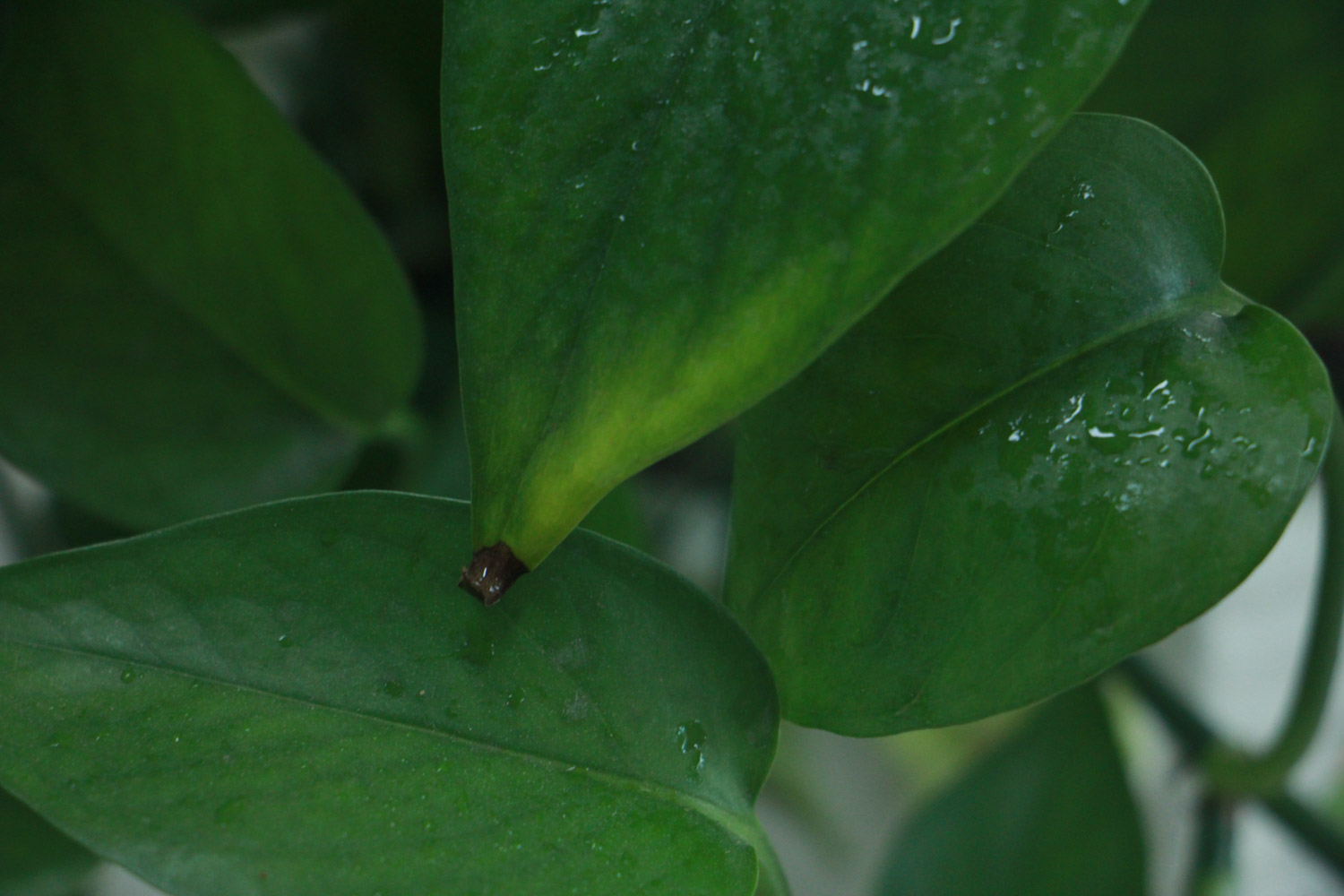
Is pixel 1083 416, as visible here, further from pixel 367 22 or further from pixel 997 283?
pixel 367 22

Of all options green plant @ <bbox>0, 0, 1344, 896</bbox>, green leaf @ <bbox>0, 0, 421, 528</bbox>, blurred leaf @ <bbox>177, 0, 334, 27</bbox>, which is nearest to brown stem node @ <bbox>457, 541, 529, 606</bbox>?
green plant @ <bbox>0, 0, 1344, 896</bbox>

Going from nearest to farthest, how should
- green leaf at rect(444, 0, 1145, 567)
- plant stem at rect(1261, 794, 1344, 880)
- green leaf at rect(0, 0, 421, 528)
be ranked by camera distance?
green leaf at rect(444, 0, 1145, 567) → green leaf at rect(0, 0, 421, 528) → plant stem at rect(1261, 794, 1344, 880)

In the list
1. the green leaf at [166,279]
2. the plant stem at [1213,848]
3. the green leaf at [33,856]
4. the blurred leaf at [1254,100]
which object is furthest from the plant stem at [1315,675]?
the green leaf at [33,856]

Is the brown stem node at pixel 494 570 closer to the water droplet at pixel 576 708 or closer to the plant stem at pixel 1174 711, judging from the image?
the water droplet at pixel 576 708

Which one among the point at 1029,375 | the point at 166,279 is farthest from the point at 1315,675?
the point at 166,279

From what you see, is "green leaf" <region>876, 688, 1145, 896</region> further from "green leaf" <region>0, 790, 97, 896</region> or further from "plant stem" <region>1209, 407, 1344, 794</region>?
"green leaf" <region>0, 790, 97, 896</region>
